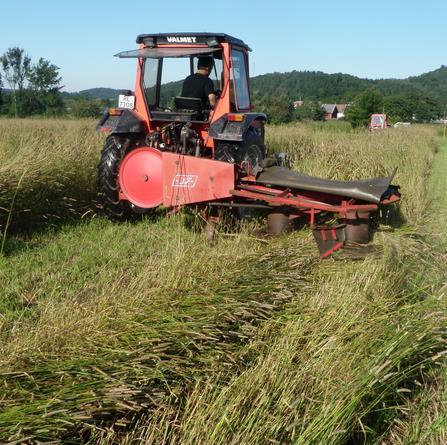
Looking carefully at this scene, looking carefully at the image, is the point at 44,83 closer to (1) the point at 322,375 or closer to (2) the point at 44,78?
(2) the point at 44,78

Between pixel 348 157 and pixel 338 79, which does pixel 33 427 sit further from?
pixel 338 79

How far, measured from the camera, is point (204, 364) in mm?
2588

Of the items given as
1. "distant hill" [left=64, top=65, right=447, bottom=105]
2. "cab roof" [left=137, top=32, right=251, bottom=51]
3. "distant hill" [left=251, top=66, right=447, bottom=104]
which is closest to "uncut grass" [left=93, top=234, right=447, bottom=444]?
"cab roof" [left=137, top=32, right=251, bottom=51]

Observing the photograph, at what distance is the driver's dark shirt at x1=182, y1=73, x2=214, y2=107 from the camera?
6293mm

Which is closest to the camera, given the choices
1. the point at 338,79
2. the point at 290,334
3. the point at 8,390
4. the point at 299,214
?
the point at 8,390

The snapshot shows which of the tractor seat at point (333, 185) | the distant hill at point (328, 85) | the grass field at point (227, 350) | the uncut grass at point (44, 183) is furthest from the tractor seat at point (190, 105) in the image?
the distant hill at point (328, 85)

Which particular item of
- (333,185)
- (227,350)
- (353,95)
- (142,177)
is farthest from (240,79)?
(353,95)

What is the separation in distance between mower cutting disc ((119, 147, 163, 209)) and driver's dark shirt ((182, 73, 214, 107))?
3.84ft

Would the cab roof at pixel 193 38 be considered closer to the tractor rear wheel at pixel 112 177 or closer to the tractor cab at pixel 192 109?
the tractor cab at pixel 192 109

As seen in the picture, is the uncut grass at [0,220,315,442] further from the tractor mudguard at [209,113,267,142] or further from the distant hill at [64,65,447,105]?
the distant hill at [64,65,447,105]

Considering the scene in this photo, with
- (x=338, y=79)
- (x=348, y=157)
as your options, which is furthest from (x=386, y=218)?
(x=338, y=79)

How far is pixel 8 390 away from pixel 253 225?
12.0 ft

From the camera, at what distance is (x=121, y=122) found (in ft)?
20.1

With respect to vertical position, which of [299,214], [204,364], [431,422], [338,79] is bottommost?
[431,422]
